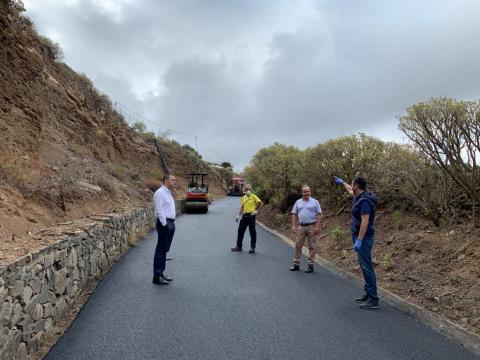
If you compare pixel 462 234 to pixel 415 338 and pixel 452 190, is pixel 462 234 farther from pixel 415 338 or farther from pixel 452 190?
pixel 415 338

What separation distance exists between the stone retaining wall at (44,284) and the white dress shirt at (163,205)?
131cm

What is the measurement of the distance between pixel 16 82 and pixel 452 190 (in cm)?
1417

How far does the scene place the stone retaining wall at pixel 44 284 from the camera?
4070 millimetres

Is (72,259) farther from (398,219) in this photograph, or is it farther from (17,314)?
(398,219)

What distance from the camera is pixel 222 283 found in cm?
791

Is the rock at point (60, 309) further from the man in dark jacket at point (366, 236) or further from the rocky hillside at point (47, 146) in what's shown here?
the man in dark jacket at point (366, 236)

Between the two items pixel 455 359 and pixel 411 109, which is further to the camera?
pixel 411 109

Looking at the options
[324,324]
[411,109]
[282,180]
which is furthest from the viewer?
[282,180]

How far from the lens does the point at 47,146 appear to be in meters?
16.7

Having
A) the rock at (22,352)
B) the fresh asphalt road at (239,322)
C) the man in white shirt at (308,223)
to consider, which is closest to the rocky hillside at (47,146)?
the rock at (22,352)

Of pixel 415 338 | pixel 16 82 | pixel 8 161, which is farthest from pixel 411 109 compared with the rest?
pixel 16 82

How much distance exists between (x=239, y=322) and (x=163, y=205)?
2919 mm

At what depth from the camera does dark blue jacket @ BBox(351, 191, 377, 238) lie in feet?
20.9

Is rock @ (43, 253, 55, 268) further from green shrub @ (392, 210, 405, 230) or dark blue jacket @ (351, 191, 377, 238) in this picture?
green shrub @ (392, 210, 405, 230)
